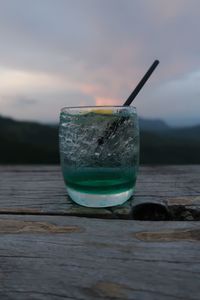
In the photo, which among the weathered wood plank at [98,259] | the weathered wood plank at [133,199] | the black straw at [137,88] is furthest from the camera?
the black straw at [137,88]

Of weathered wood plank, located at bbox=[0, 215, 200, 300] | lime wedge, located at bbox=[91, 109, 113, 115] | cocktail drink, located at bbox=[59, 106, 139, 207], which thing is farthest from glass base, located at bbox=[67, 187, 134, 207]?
lime wedge, located at bbox=[91, 109, 113, 115]

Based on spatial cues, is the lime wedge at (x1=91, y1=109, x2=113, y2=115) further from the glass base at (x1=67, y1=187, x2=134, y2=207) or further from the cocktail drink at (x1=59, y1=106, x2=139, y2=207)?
the glass base at (x1=67, y1=187, x2=134, y2=207)

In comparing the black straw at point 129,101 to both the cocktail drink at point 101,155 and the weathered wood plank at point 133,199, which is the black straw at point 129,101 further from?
the weathered wood plank at point 133,199

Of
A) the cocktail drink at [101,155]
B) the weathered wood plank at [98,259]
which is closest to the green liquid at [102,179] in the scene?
the cocktail drink at [101,155]

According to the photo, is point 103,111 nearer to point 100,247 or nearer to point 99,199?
point 99,199

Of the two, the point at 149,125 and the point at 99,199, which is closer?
the point at 99,199

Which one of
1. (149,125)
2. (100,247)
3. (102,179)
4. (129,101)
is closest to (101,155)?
(102,179)
